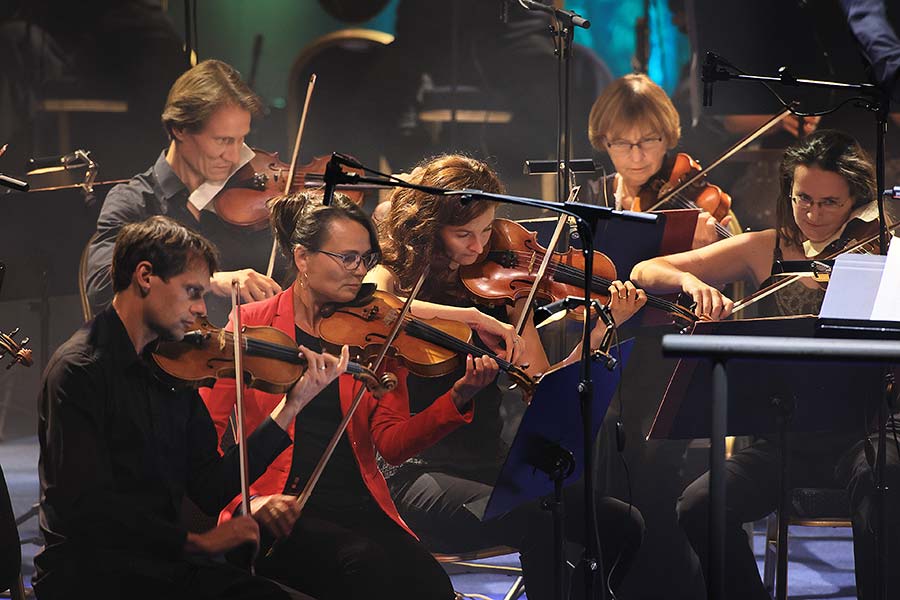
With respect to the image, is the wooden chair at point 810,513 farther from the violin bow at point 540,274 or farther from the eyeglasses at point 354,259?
the eyeglasses at point 354,259

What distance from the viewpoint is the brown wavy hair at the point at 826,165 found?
371cm

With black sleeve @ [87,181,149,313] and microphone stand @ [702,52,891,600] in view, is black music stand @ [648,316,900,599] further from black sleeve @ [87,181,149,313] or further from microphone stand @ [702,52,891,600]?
black sleeve @ [87,181,149,313]

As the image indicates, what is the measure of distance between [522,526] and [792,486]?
0.95m

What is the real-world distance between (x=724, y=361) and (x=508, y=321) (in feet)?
5.97

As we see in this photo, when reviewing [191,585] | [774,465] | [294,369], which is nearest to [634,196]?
[774,465]

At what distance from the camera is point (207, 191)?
353 centimetres

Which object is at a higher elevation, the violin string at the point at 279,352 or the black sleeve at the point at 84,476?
the violin string at the point at 279,352

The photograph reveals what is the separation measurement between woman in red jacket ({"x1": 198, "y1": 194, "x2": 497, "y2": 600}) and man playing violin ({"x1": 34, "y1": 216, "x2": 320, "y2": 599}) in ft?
0.23

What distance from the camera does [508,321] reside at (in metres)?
3.47

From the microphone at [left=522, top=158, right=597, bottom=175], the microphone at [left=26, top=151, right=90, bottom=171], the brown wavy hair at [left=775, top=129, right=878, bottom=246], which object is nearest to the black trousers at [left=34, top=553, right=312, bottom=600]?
the microphone at [left=26, top=151, right=90, bottom=171]

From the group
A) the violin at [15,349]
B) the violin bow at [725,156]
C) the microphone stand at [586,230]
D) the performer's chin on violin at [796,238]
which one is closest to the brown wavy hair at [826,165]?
the performer's chin on violin at [796,238]

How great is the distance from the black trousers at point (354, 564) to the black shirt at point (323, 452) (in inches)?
3.6

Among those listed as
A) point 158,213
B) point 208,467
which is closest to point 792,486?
point 208,467

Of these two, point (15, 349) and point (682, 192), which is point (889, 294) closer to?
point (682, 192)
